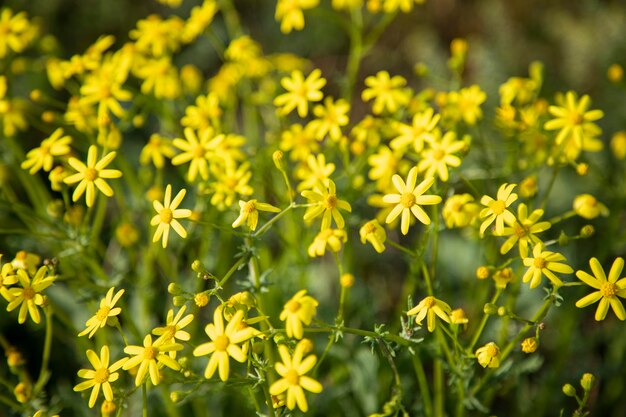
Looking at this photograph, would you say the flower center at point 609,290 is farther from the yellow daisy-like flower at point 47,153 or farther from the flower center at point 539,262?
the yellow daisy-like flower at point 47,153

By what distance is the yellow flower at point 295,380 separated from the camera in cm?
212

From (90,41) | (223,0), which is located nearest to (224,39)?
(90,41)

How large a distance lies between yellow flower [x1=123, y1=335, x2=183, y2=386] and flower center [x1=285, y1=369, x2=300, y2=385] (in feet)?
1.29

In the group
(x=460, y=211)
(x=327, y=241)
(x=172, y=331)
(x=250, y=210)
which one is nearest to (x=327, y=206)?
(x=327, y=241)

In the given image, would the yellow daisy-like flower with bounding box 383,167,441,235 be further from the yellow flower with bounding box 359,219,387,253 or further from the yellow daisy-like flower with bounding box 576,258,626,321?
the yellow daisy-like flower with bounding box 576,258,626,321

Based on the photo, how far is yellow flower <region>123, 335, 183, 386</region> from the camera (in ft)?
7.25

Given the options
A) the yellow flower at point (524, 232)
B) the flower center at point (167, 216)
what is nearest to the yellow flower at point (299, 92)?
the flower center at point (167, 216)

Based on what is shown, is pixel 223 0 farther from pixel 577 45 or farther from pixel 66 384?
pixel 577 45

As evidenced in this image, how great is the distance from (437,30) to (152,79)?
3804 mm

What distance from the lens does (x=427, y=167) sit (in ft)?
9.44

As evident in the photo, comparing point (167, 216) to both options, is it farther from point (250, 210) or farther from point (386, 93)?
point (386, 93)

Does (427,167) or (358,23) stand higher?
(358,23)

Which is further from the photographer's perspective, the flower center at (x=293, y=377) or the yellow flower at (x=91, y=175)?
the yellow flower at (x=91, y=175)

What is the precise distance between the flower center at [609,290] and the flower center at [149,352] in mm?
1688
